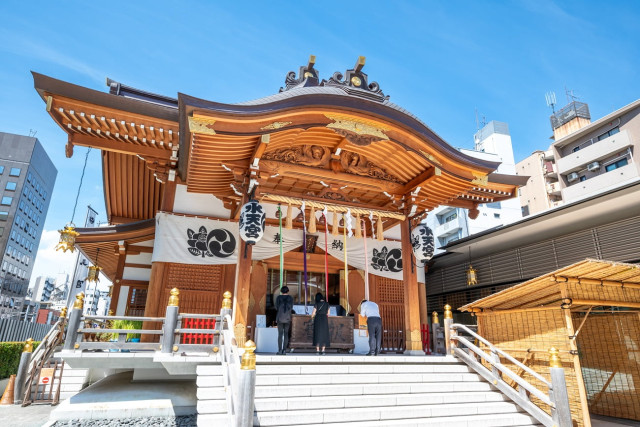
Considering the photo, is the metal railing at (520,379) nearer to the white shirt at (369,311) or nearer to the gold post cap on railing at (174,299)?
the white shirt at (369,311)

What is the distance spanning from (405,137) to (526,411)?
5726mm

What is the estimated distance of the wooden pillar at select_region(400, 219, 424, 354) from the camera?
8698 millimetres

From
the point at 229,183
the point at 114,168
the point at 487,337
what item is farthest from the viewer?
the point at 114,168

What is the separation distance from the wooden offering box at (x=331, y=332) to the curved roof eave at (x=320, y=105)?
457cm

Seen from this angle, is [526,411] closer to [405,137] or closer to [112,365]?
[405,137]

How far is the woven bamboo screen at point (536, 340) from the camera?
→ 19.7 ft

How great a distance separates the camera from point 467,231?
3566 centimetres

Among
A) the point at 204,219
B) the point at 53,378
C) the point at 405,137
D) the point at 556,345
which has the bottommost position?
the point at 53,378

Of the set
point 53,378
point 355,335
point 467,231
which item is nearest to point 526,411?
point 355,335

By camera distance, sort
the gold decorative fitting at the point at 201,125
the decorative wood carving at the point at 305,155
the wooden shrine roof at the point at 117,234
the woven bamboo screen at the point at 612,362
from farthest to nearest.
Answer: the wooden shrine roof at the point at 117,234
the decorative wood carving at the point at 305,155
the woven bamboo screen at the point at 612,362
the gold decorative fitting at the point at 201,125

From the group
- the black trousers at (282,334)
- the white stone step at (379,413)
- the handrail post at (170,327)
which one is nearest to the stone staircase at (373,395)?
the white stone step at (379,413)

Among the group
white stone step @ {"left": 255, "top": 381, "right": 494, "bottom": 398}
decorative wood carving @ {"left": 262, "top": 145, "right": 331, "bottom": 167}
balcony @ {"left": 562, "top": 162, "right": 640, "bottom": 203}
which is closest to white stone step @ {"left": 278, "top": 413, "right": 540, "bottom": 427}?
white stone step @ {"left": 255, "top": 381, "right": 494, "bottom": 398}

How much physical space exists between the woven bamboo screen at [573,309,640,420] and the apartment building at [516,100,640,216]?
16.7 meters

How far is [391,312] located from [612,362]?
570cm
